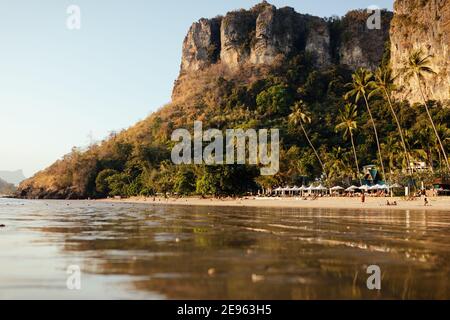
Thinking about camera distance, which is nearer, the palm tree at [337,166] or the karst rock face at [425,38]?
the palm tree at [337,166]

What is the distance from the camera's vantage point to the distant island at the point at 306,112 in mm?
87375

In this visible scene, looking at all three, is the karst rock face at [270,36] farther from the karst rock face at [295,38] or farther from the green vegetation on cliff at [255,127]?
the green vegetation on cliff at [255,127]

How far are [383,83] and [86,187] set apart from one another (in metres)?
115

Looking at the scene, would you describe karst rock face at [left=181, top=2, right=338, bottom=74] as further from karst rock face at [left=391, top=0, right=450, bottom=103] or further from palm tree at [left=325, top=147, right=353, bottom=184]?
palm tree at [left=325, top=147, right=353, bottom=184]

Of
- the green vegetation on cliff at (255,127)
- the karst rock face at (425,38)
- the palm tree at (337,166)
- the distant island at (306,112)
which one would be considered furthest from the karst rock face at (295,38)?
the palm tree at (337,166)

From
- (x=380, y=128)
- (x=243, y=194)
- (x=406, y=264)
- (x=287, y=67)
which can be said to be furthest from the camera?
(x=287, y=67)

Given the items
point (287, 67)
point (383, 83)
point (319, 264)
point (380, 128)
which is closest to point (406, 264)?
point (319, 264)

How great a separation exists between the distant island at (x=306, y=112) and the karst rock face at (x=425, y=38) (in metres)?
0.34


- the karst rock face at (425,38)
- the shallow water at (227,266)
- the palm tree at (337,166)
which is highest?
the karst rock face at (425,38)

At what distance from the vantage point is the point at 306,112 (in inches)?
4363

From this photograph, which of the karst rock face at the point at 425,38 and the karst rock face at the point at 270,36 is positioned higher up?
the karst rock face at the point at 270,36

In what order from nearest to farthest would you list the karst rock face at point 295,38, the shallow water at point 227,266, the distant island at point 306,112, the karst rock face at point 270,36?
the shallow water at point 227,266 < the distant island at point 306,112 < the karst rock face at point 295,38 < the karst rock face at point 270,36

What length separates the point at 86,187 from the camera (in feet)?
525
